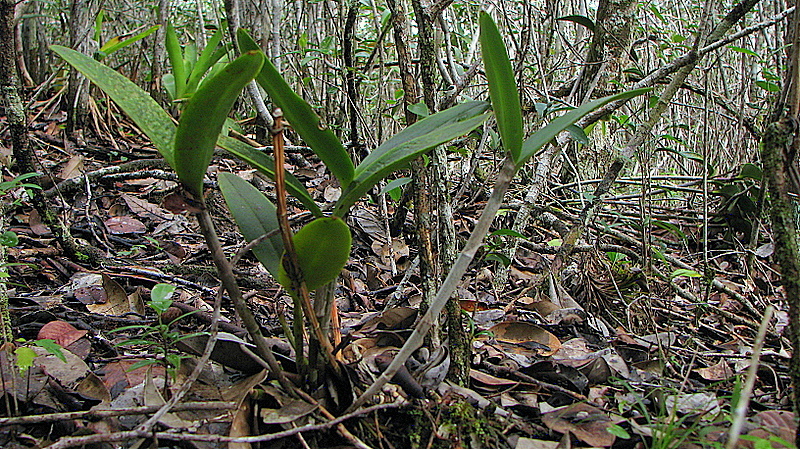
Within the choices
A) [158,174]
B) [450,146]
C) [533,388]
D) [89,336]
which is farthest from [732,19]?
[158,174]

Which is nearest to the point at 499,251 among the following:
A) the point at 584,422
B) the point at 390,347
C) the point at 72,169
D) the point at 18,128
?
the point at 390,347

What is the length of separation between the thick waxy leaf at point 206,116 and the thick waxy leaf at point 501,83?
317 mm

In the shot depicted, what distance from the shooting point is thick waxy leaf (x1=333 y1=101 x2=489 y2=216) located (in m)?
0.91

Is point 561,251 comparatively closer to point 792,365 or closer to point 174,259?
point 792,365

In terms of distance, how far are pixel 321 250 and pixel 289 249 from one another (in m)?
0.05

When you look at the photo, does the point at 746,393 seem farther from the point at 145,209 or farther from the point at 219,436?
the point at 145,209

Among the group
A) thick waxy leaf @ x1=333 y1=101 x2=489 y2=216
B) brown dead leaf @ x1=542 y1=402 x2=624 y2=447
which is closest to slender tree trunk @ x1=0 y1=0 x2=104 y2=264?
thick waxy leaf @ x1=333 y1=101 x2=489 y2=216

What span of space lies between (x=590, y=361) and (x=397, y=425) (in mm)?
539

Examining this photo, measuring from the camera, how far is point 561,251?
1936mm

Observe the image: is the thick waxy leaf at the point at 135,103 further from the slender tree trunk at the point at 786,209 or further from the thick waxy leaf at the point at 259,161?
the slender tree trunk at the point at 786,209

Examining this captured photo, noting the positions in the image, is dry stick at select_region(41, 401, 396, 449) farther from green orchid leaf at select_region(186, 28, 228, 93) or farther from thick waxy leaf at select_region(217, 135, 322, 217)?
green orchid leaf at select_region(186, 28, 228, 93)

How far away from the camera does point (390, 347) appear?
1396 mm

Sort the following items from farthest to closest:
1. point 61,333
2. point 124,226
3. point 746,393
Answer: point 124,226, point 61,333, point 746,393

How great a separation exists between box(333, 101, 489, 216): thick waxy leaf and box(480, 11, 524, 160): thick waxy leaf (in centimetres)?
8
